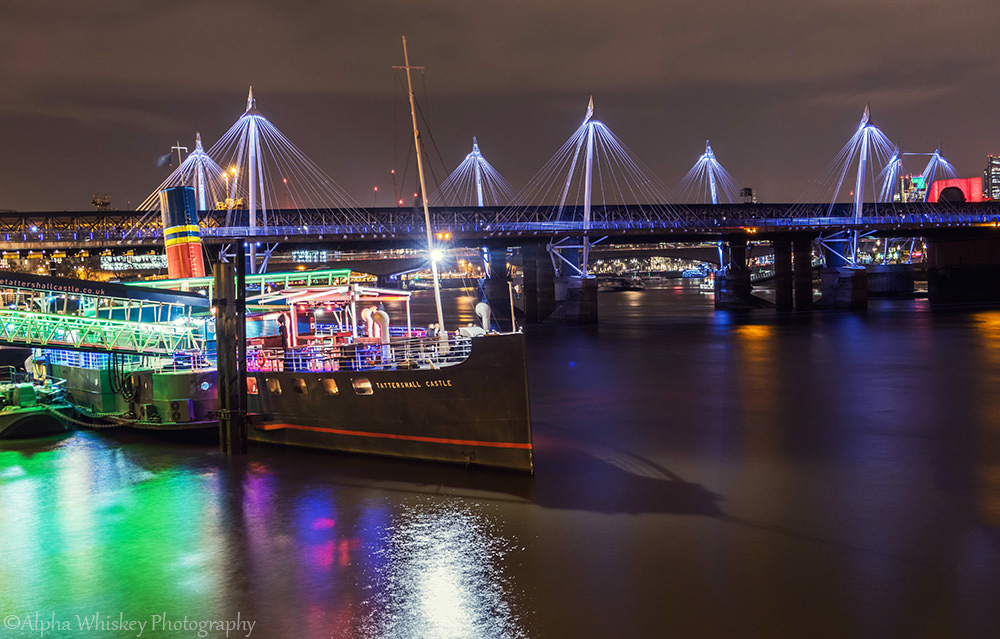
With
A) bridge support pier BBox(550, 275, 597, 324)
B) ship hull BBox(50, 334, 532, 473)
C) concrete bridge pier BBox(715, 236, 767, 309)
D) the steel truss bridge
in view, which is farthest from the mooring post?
concrete bridge pier BBox(715, 236, 767, 309)

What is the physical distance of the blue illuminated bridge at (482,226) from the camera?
274 feet

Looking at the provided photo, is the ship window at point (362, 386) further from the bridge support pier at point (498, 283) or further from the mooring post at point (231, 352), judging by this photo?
the bridge support pier at point (498, 283)

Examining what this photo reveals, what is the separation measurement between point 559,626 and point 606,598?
128cm

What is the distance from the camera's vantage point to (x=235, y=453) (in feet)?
76.0

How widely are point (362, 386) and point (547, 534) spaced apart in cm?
726

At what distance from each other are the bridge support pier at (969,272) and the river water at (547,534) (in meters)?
86.9

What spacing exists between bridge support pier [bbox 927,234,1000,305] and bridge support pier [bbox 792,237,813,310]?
2068 centimetres

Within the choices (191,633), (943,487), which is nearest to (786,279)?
(943,487)

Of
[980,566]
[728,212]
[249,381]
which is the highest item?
[728,212]

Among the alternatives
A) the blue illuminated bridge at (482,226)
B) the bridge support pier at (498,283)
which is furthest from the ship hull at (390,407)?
the bridge support pier at (498,283)

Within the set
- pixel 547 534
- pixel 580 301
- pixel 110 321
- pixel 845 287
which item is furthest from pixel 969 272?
pixel 110 321

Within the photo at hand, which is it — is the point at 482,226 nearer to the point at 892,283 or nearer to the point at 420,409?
the point at 892,283

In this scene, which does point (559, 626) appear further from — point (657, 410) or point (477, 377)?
point (657, 410)

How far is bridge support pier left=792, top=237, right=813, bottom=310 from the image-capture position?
316 ft
